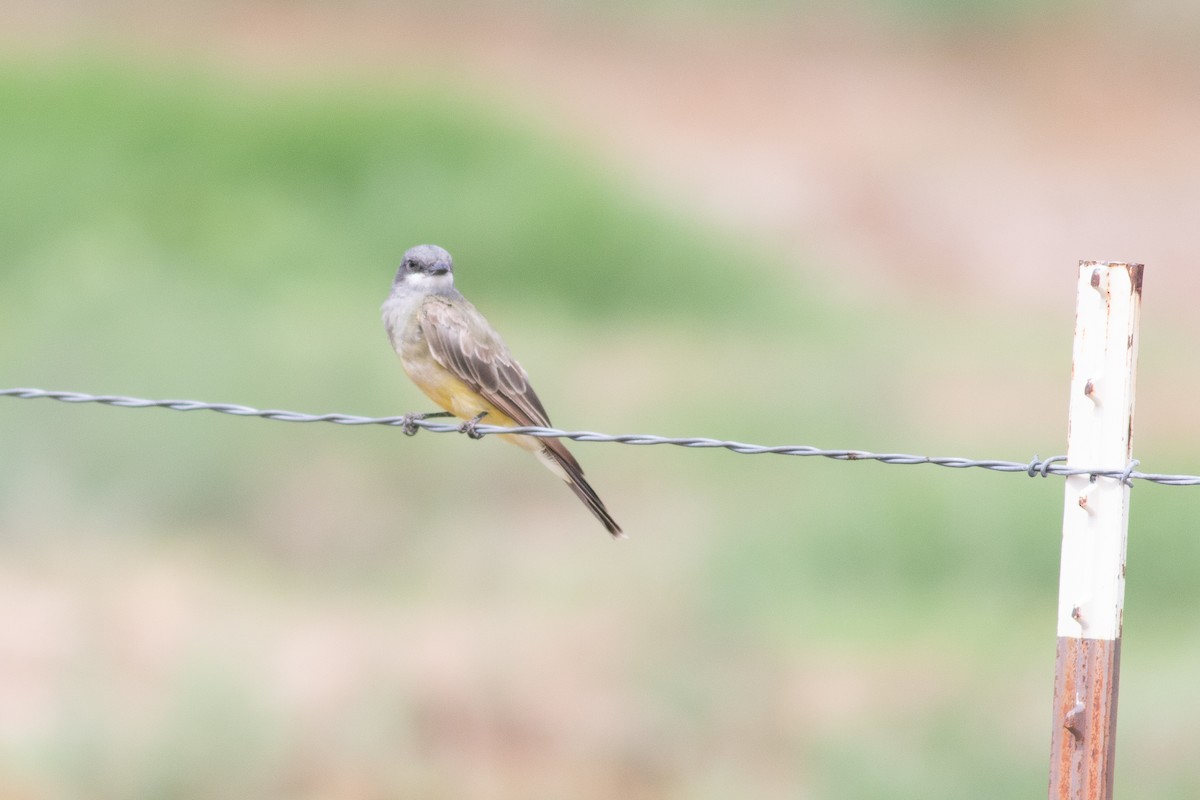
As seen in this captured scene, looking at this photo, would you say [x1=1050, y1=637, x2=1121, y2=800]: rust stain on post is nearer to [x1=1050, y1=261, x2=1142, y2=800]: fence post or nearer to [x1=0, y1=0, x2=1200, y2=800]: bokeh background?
[x1=1050, y1=261, x2=1142, y2=800]: fence post

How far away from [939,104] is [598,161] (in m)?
11.2

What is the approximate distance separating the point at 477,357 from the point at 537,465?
848 cm

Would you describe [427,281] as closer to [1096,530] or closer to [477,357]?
[477,357]

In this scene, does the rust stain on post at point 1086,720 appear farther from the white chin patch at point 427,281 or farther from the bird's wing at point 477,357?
the white chin patch at point 427,281

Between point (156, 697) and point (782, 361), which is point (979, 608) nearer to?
point (156, 697)

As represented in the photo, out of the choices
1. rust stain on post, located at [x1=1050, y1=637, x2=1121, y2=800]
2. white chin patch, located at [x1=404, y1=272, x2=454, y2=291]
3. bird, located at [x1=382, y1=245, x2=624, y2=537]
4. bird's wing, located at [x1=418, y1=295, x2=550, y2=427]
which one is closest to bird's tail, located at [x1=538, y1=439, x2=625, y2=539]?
bird, located at [x1=382, y1=245, x2=624, y2=537]

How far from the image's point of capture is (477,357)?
24.1 feet

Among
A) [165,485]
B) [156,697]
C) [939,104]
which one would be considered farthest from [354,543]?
[939,104]

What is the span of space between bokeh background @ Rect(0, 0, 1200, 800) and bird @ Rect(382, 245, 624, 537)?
265 centimetres

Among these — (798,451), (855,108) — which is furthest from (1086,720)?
(855,108)

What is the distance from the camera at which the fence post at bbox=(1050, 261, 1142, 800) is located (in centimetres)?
446

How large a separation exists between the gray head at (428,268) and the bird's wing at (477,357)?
0.59 feet

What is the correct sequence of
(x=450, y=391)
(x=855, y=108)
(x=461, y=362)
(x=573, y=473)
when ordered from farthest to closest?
(x=855, y=108), (x=450, y=391), (x=461, y=362), (x=573, y=473)

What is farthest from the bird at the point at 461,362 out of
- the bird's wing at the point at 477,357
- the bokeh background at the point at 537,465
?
the bokeh background at the point at 537,465
